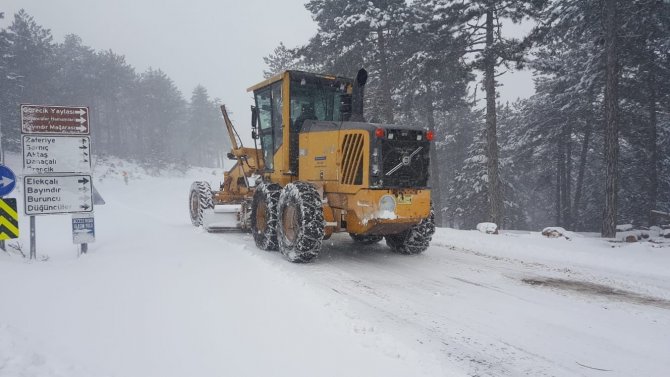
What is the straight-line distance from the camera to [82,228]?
755 cm

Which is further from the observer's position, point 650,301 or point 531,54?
point 531,54

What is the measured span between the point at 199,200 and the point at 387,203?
21.7ft

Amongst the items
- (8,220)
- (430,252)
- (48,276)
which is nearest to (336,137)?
(430,252)

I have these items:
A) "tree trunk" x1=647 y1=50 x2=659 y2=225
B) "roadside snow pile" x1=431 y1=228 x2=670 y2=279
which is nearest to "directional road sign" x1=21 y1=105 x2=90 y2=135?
"roadside snow pile" x1=431 y1=228 x2=670 y2=279

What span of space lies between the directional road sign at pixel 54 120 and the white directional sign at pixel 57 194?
2.67ft

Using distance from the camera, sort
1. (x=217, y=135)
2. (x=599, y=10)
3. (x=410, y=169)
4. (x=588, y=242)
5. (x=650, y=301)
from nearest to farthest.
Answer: (x=650, y=301), (x=410, y=169), (x=588, y=242), (x=599, y=10), (x=217, y=135)

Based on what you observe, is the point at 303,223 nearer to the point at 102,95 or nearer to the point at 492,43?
the point at 492,43

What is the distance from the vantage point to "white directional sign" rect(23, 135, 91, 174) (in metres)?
7.23

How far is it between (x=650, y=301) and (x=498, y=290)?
179 centimetres

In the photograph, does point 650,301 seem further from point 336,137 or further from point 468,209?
point 468,209

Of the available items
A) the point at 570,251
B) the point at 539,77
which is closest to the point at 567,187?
the point at 539,77

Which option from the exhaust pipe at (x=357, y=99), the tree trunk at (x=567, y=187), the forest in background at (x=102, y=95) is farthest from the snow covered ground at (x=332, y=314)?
the forest in background at (x=102, y=95)

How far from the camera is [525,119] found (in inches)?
1120

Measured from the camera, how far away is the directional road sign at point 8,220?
22.3ft
